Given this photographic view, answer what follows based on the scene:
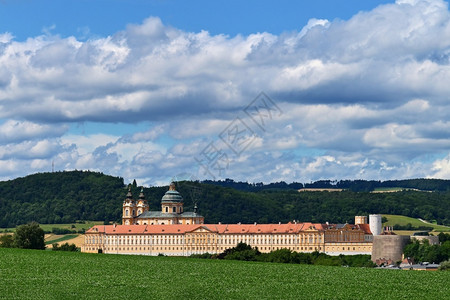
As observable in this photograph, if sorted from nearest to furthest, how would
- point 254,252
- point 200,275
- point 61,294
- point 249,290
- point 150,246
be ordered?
1. point 61,294
2. point 249,290
3. point 200,275
4. point 254,252
5. point 150,246

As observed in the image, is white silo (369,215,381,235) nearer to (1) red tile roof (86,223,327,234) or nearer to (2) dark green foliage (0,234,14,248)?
(1) red tile roof (86,223,327,234)

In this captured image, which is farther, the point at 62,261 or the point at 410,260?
the point at 410,260

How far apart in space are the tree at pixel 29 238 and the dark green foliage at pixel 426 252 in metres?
62.7

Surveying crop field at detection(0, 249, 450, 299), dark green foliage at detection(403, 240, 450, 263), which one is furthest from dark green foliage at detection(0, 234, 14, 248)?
dark green foliage at detection(403, 240, 450, 263)

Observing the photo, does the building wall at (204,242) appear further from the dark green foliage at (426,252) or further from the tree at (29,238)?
the tree at (29,238)

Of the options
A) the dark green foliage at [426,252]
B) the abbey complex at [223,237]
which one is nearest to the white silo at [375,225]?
the abbey complex at [223,237]

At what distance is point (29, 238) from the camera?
406 ft

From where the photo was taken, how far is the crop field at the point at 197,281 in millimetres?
50375

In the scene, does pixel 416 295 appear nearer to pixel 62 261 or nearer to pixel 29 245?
pixel 62 261

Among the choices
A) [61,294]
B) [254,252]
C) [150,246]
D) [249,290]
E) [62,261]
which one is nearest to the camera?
[61,294]

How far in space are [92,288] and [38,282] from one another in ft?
13.0

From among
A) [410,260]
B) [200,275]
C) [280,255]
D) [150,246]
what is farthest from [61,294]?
[150,246]

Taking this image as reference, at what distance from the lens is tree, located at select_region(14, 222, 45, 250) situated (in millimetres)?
122938

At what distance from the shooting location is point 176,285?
178 feet
